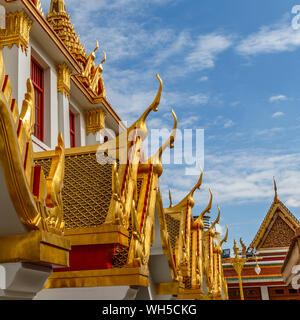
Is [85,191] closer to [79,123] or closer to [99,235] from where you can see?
[99,235]

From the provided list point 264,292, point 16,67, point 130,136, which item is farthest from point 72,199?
point 264,292

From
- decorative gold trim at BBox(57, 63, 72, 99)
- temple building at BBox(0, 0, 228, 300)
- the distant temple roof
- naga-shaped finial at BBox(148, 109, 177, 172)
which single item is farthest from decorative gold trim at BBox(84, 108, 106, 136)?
the distant temple roof

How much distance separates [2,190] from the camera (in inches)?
85.8

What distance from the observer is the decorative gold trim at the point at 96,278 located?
3.88 metres

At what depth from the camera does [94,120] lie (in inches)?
469

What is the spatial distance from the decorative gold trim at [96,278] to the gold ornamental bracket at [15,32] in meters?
5.53

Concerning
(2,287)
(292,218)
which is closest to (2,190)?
(2,287)

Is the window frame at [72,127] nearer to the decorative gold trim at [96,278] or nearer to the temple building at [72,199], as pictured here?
the temple building at [72,199]

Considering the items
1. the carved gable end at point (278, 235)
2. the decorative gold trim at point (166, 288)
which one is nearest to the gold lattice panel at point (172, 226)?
the decorative gold trim at point (166, 288)

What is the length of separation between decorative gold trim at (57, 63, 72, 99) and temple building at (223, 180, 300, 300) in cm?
1405

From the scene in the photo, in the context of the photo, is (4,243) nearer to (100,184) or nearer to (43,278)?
→ (43,278)

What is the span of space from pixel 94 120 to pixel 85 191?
738cm

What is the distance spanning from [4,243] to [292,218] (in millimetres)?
23030

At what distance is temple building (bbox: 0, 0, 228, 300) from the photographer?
2.27 metres
